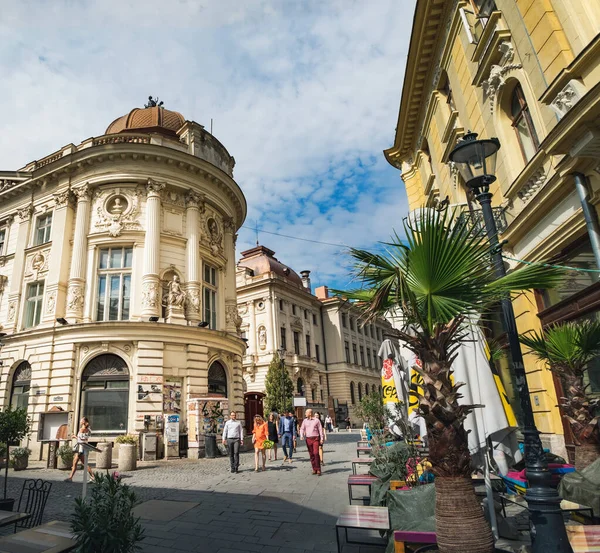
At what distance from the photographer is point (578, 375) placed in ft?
23.9

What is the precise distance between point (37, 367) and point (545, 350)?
2096 cm

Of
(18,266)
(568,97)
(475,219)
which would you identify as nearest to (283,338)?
(18,266)

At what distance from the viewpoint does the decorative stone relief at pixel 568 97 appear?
6.85 metres

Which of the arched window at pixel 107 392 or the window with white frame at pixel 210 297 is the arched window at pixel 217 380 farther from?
the arched window at pixel 107 392

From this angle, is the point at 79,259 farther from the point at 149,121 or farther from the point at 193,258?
the point at 149,121

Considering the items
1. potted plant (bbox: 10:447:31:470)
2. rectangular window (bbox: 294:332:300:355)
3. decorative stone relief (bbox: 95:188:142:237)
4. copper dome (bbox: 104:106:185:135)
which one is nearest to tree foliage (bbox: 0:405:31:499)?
potted plant (bbox: 10:447:31:470)

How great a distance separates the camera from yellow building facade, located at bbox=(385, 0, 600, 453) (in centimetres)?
698

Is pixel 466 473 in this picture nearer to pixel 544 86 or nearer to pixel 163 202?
pixel 544 86

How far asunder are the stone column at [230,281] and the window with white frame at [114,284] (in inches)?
229

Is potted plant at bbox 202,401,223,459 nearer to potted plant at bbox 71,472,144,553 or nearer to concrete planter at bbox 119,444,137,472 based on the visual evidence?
concrete planter at bbox 119,444,137,472

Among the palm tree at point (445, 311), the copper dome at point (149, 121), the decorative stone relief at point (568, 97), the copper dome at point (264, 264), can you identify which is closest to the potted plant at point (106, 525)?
the palm tree at point (445, 311)

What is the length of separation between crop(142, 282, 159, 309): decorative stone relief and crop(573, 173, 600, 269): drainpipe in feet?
57.2

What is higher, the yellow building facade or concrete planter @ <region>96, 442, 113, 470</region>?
the yellow building facade

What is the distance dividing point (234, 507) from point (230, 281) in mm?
17902
